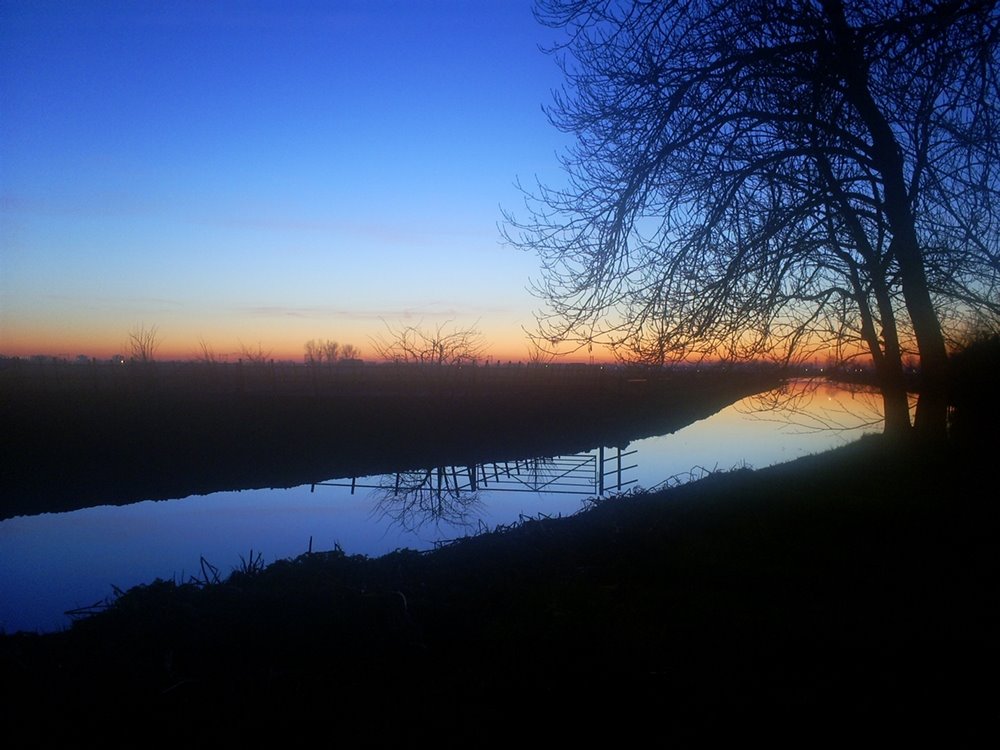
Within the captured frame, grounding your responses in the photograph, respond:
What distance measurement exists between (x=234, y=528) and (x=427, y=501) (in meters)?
4.50

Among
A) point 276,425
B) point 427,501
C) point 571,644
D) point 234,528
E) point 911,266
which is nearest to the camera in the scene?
point 571,644

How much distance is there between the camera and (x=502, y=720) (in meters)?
3.54

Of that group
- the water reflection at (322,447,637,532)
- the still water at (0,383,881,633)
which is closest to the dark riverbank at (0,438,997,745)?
the still water at (0,383,881,633)

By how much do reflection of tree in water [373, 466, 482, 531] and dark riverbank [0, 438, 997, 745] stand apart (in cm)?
929

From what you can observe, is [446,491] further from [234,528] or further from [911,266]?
[911,266]

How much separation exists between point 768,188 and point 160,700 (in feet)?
29.1

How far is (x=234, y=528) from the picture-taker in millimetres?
15688

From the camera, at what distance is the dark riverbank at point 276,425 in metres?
21.4

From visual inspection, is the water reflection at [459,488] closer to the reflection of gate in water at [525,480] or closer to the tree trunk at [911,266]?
the reflection of gate in water at [525,480]

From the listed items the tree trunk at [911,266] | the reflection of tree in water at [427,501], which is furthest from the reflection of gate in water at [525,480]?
the tree trunk at [911,266]

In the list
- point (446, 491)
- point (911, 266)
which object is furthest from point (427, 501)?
point (911, 266)

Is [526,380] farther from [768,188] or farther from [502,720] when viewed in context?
[502,720]

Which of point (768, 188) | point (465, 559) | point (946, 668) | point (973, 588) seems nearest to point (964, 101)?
point (768, 188)

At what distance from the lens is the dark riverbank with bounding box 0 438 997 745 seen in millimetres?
3580
